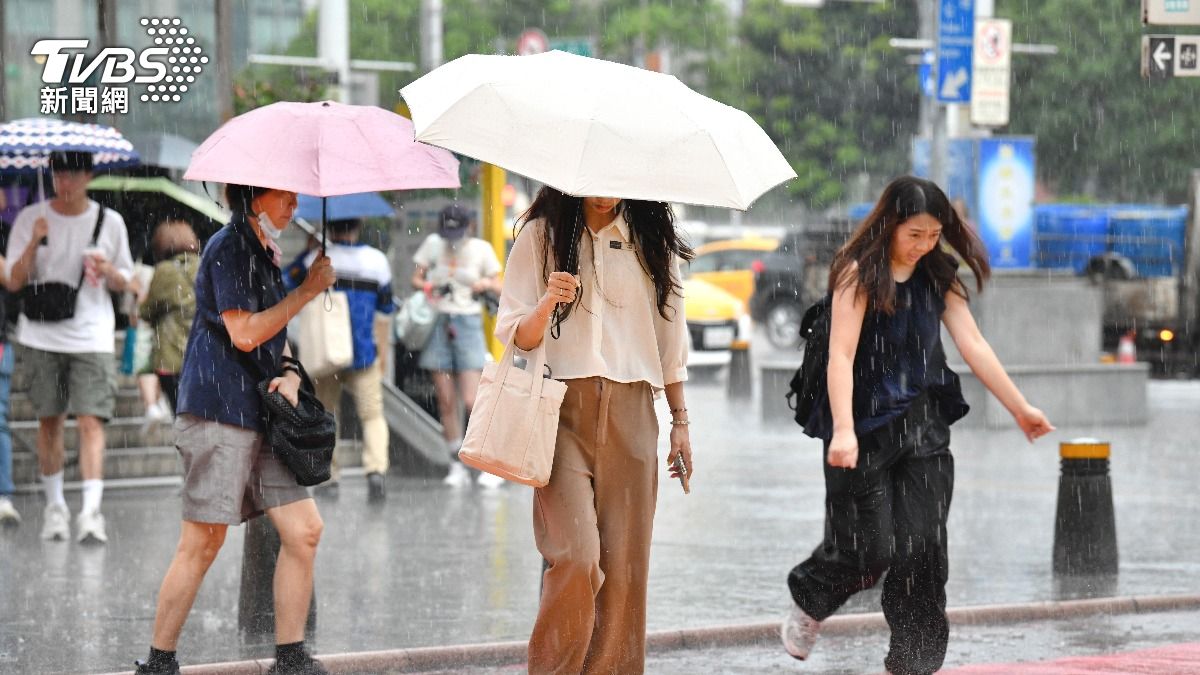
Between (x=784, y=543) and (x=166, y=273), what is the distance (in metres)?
4.17

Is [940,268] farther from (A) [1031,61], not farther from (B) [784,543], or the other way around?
(A) [1031,61]

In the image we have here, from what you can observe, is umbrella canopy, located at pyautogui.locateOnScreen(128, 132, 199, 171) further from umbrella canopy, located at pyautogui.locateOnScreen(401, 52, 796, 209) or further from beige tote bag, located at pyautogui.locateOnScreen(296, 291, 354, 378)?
umbrella canopy, located at pyautogui.locateOnScreen(401, 52, 796, 209)

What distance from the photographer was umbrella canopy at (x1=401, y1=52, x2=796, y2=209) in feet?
17.5

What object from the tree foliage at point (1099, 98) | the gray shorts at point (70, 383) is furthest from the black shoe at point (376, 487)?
the tree foliage at point (1099, 98)

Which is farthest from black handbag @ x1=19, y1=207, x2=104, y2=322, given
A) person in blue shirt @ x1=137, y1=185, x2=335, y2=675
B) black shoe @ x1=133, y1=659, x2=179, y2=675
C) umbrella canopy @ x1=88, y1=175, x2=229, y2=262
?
umbrella canopy @ x1=88, y1=175, x2=229, y2=262

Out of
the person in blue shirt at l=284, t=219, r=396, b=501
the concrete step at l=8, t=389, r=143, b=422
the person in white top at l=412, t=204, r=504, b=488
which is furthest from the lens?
the concrete step at l=8, t=389, r=143, b=422

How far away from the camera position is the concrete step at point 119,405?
13.4 m

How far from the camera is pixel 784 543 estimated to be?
1066cm

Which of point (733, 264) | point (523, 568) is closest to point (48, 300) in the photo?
point (523, 568)

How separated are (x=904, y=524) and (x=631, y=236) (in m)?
1.52

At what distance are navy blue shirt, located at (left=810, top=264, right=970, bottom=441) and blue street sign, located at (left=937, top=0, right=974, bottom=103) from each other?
14.7 metres

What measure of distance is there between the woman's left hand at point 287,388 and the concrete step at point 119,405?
7.48m

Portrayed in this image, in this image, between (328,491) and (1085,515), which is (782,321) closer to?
(328,491)

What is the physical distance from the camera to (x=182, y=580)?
6.45m
